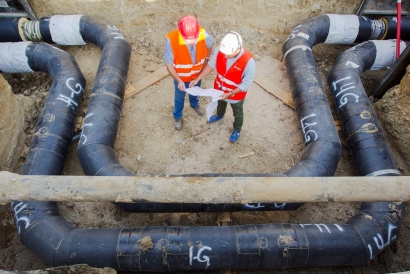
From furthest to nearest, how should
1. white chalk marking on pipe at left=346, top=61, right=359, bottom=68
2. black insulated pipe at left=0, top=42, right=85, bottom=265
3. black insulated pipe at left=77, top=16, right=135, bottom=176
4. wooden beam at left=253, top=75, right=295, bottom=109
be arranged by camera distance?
wooden beam at left=253, top=75, right=295, bottom=109 → white chalk marking on pipe at left=346, top=61, right=359, bottom=68 → black insulated pipe at left=77, top=16, right=135, bottom=176 → black insulated pipe at left=0, top=42, right=85, bottom=265

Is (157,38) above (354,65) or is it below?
above

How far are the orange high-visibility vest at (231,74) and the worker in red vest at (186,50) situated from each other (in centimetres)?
30

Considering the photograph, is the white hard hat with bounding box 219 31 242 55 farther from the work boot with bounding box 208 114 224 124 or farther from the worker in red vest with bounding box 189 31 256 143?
the work boot with bounding box 208 114 224 124

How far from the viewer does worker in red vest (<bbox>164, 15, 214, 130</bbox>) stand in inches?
144

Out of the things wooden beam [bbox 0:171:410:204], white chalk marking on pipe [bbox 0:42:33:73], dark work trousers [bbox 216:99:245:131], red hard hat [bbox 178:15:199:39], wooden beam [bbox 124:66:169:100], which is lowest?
wooden beam [bbox 0:171:410:204]

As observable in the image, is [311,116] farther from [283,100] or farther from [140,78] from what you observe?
[140,78]

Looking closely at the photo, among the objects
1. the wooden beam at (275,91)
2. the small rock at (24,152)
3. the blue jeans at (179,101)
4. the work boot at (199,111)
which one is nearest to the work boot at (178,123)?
the blue jeans at (179,101)

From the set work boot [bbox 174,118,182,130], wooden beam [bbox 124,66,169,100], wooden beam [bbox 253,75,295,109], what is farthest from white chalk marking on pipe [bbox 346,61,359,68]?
wooden beam [bbox 124,66,169,100]

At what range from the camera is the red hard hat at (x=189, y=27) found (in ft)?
11.9

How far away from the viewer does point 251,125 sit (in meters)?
5.32

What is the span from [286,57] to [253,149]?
198 centimetres

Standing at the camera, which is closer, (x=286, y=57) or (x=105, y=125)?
(x=105, y=125)

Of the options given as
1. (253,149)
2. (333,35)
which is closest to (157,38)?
(253,149)

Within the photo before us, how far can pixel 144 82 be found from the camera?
5734mm
